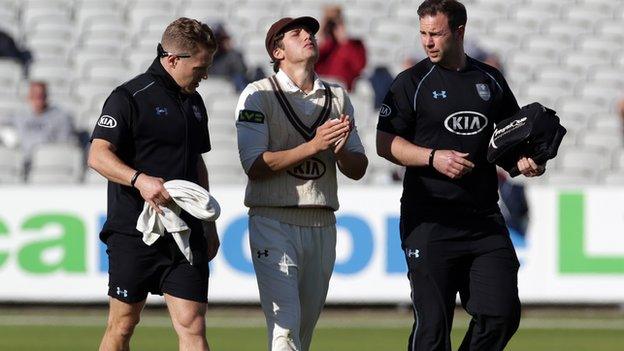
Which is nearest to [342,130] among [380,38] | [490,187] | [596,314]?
[490,187]

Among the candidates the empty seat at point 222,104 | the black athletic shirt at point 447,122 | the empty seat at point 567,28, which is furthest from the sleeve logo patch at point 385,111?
the empty seat at point 567,28

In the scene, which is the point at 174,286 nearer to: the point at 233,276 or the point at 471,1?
the point at 233,276

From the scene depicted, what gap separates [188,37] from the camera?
7539 millimetres

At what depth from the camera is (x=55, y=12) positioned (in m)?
19.6

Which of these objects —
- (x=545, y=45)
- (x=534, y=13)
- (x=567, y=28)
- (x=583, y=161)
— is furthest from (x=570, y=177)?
(x=534, y=13)

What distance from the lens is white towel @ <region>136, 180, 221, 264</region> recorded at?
7.27 m

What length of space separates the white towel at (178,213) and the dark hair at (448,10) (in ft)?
5.51

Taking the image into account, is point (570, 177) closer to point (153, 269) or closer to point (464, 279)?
point (464, 279)

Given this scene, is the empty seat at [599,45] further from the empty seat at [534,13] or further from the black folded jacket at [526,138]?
the black folded jacket at [526,138]

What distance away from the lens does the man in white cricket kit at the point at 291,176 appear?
788 centimetres

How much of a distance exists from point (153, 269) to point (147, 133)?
0.78 meters

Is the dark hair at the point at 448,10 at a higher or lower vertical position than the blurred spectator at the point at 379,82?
lower

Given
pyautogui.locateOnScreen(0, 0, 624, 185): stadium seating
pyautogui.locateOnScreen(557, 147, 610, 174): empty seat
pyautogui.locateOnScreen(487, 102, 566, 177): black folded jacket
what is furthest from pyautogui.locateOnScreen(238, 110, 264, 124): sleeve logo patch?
pyautogui.locateOnScreen(557, 147, 610, 174): empty seat

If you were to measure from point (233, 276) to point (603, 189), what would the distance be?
4.11 meters
